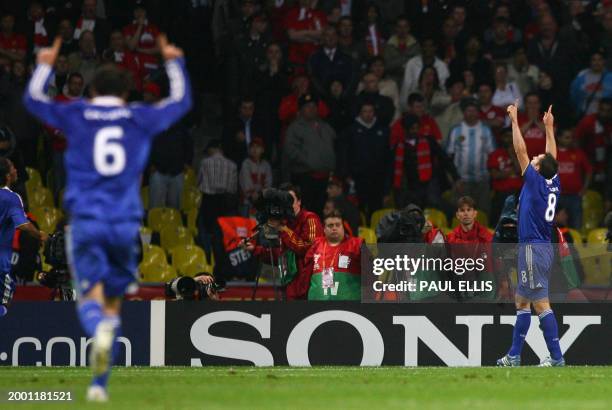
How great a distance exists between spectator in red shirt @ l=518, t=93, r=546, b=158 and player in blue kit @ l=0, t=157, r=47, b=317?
7795mm

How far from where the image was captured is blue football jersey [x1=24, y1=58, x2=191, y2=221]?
29.2 ft

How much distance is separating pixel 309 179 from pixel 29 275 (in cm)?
423

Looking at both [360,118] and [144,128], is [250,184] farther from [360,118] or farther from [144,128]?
[144,128]

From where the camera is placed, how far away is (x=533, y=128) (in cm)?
1897

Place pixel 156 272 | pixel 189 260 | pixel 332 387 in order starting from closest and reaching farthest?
1. pixel 332 387
2. pixel 156 272
3. pixel 189 260

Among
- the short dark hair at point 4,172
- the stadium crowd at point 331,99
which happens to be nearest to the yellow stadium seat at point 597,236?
the stadium crowd at point 331,99

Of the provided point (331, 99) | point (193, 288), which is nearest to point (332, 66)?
point (331, 99)

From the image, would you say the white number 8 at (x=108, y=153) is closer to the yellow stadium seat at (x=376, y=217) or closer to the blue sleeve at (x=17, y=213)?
the blue sleeve at (x=17, y=213)

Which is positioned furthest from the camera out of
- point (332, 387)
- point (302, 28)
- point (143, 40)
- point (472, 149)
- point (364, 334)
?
point (302, 28)

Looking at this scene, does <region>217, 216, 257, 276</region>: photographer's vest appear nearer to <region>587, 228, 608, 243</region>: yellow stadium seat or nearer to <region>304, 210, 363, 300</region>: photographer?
<region>304, 210, 363, 300</region>: photographer

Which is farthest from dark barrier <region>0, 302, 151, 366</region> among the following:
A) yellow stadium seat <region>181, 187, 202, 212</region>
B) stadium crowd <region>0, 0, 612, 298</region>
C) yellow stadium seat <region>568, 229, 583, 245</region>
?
yellow stadium seat <region>568, 229, 583, 245</region>

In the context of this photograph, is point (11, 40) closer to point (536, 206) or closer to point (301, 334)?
point (301, 334)

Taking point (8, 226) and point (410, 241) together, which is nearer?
point (8, 226)

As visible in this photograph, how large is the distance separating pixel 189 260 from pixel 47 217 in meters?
2.04
